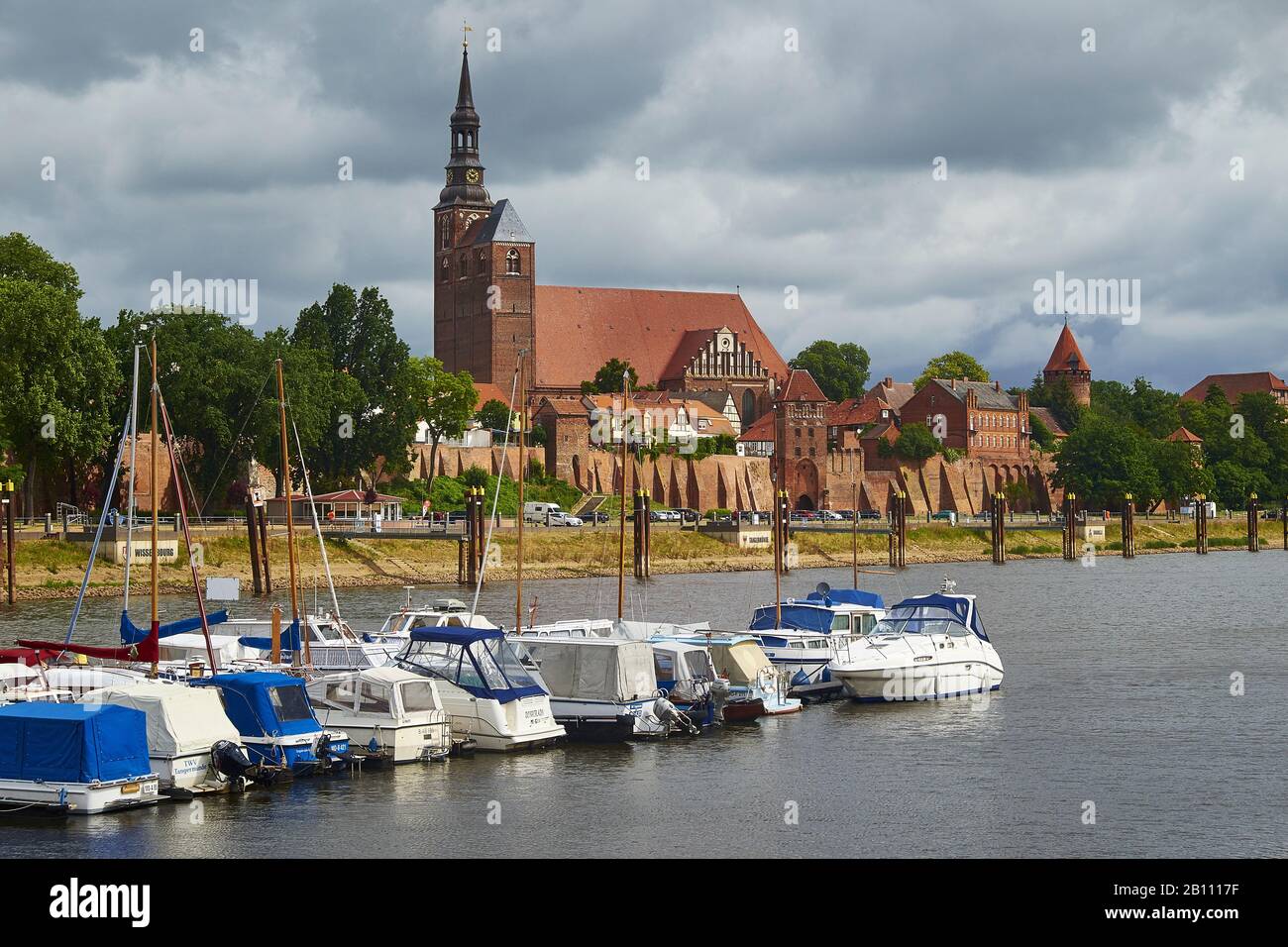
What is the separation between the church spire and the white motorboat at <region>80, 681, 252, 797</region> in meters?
128

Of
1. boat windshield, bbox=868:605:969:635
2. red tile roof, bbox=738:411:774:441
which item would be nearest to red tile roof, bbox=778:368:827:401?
red tile roof, bbox=738:411:774:441

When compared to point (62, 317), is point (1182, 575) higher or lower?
lower

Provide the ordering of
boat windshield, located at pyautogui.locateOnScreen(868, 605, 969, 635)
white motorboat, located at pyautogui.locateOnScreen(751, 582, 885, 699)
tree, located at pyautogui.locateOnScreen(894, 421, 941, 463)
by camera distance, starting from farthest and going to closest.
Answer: tree, located at pyautogui.locateOnScreen(894, 421, 941, 463), boat windshield, located at pyautogui.locateOnScreen(868, 605, 969, 635), white motorboat, located at pyautogui.locateOnScreen(751, 582, 885, 699)

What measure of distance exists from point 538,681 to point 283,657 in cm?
828

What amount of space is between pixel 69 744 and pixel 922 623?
78.5 ft

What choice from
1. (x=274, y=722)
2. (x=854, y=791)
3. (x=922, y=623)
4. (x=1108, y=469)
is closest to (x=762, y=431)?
(x=1108, y=469)

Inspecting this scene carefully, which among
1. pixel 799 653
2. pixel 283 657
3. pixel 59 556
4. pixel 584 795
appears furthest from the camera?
pixel 59 556

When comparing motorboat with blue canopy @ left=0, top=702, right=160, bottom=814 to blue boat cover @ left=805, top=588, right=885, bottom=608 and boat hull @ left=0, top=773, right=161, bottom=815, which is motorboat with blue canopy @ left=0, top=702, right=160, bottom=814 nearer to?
boat hull @ left=0, top=773, right=161, bottom=815

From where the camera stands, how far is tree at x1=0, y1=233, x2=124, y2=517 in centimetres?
7294

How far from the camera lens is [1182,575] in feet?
341

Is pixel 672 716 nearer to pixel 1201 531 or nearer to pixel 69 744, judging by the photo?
pixel 69 744
